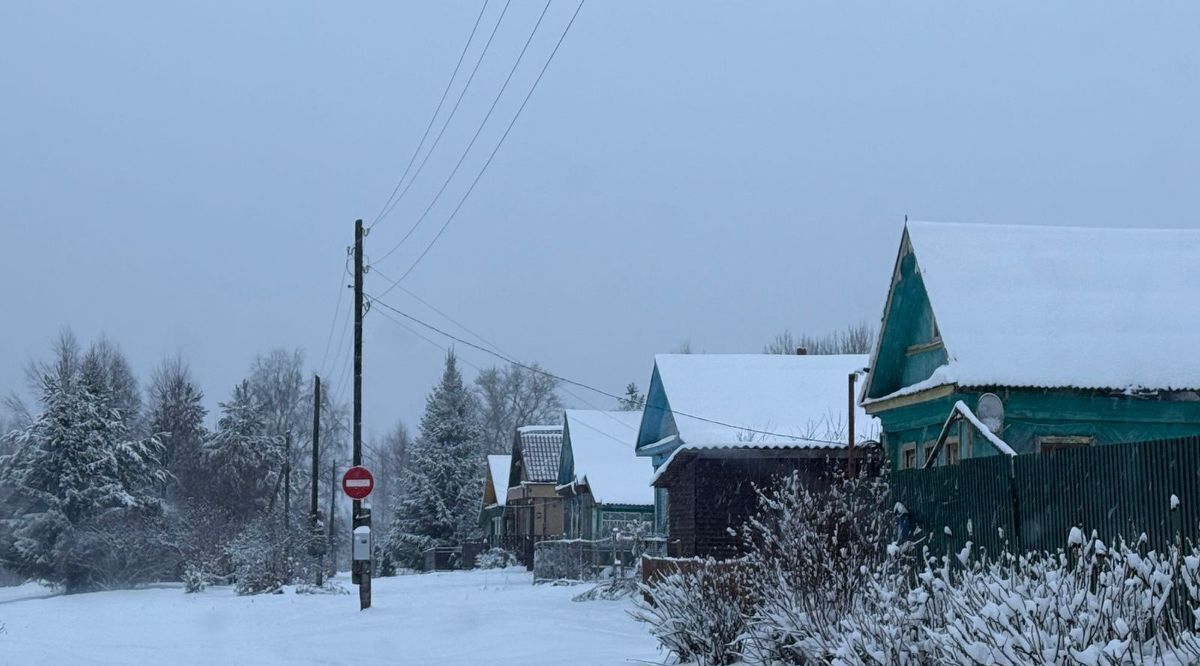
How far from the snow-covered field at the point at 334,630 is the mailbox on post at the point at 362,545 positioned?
0.98 m

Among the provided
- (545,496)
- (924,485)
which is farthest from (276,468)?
(924,485)

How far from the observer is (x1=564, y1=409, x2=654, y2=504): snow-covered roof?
44.6 meters

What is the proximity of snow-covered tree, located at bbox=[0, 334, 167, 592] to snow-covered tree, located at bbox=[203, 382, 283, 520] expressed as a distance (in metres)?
20.4

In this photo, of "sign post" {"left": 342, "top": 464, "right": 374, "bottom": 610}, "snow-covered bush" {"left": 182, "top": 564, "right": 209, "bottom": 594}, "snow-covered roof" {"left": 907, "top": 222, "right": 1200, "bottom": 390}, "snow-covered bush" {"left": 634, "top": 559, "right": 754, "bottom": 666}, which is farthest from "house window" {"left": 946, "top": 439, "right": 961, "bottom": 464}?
"snow-covered bush" {"left": 182, "top": 564, "right": 209, "bottom": 594}

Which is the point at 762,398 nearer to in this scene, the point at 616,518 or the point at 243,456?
the point at 616,518

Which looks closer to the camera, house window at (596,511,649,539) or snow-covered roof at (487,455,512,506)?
house window at (596,511,649,539)

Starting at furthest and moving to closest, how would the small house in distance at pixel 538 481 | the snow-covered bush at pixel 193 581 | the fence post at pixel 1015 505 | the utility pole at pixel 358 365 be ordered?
the small house in distance at pixel 538 481 → the snow-covered bush at pixel 193 581 → the utility pole at pixel 358 365 → the fence post at pixel 1015 505

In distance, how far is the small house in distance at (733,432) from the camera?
28.6 metres

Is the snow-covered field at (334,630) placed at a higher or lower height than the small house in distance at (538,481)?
lower

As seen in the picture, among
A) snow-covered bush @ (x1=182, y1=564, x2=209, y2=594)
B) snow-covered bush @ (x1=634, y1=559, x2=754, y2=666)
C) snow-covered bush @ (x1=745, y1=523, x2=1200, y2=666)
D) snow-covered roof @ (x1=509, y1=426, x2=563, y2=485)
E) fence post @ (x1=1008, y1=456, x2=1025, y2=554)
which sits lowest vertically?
snow-covered bush @ (x1=182, y1=564, x2=209, y2=594)

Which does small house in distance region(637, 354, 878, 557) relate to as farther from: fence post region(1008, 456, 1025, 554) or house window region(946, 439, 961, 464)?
fence post region(1008, 456, 1025, 554)

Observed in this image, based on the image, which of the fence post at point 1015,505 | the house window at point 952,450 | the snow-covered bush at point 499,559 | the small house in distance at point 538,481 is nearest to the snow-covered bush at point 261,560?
the snow-covered bush at point 499,559

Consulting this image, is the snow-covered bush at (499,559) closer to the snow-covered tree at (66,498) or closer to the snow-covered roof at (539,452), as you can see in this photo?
the snow-covered roof at (539,452)

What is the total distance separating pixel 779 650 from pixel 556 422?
258 feet
